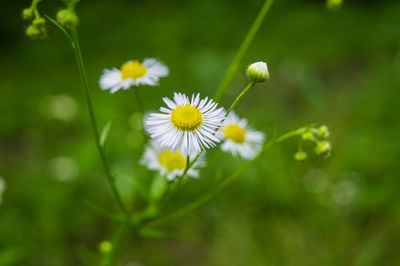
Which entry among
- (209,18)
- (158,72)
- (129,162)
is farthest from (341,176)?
(209,18)

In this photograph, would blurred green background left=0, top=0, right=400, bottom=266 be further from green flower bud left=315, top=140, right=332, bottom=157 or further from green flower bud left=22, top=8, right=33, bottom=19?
green flower bud left=22, top=8, right=33, bottom=19

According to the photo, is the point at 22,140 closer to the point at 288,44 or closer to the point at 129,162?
the point at 129,162

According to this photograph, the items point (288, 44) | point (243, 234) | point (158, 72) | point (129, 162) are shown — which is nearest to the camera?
point (158, 72)

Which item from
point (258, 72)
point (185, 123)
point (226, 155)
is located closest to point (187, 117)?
point (185, 123)

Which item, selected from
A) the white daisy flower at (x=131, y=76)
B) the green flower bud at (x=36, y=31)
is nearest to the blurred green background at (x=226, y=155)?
the white daisy flower at (x=131, y=76)

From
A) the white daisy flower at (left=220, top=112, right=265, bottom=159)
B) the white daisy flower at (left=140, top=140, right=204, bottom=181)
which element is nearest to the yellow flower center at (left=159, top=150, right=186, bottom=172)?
the white daisy flower at (left=140, top=140, right=204, bottom=181)

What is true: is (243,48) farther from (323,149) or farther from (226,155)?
(226,155)
